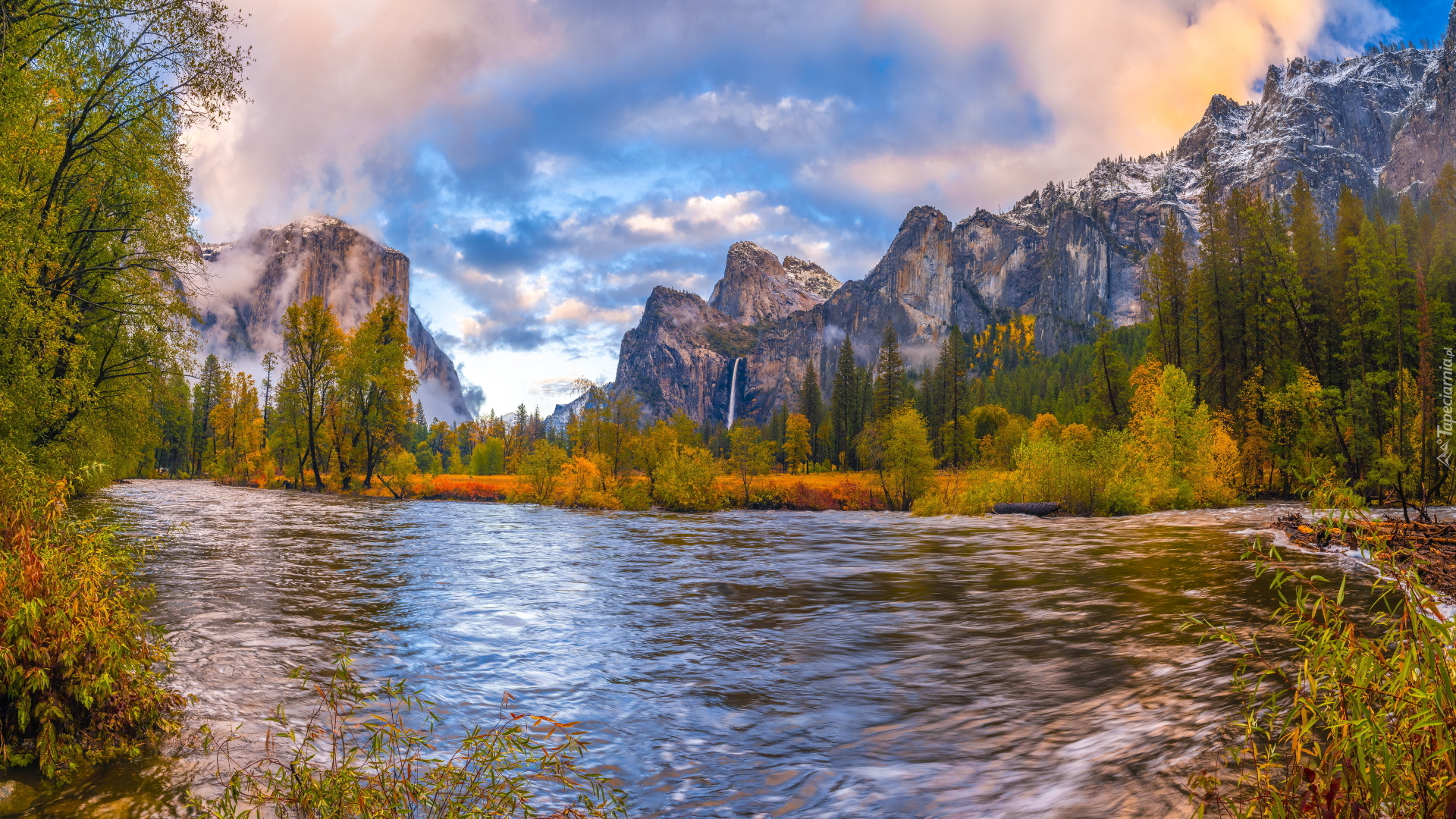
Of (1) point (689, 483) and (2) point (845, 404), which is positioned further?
(2) point (845, 404)

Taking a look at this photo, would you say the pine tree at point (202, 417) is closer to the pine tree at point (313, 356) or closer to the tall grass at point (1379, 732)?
the pine tree at point (313, 356)

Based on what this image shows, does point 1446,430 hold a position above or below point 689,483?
above

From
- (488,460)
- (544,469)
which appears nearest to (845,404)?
(488,460)

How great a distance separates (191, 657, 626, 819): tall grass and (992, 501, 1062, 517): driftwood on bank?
110 ft

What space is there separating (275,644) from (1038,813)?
9310mm

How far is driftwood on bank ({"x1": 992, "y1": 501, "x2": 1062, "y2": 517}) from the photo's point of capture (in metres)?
34.9

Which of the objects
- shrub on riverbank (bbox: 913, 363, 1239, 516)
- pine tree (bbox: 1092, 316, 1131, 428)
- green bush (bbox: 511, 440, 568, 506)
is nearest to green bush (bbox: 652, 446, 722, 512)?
green bush (bbox: 511, 440, 568, 506)

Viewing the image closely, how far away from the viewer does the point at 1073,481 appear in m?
35.4

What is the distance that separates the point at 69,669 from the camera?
527 centimetres

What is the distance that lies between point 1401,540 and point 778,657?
7.98 metres

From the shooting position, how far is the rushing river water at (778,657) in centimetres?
543

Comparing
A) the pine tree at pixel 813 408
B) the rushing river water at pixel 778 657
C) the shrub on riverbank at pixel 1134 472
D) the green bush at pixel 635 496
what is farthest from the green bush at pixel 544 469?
the pine tree at pixel 813 408

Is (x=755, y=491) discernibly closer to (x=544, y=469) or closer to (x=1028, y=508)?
(x=544, y=469)

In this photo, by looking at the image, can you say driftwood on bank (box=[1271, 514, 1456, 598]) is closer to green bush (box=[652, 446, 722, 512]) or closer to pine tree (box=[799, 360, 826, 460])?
green bush (box=[652, 446, 722, 512])
